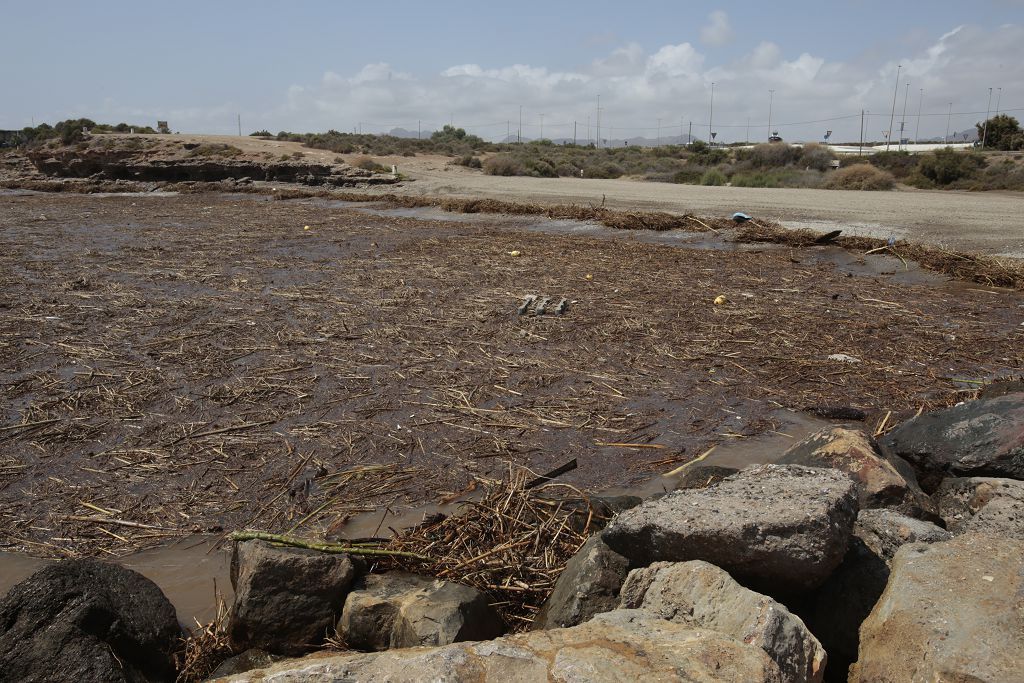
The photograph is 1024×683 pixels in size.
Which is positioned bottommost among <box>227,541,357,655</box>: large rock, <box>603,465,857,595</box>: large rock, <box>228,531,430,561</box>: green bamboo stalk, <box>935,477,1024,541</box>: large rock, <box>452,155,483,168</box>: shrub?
<box>227,541,357,655</box>: large rock

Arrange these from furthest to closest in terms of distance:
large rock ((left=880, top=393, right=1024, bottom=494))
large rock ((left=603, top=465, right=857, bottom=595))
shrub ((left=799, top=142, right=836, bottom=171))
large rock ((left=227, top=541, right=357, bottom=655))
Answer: shrub ((left=799, top=142, right=836, bottom=171))
large rock ((left=880, top=393, right=1024, bottom=494))
large rock ((left=227, top=541, right=357, bottom=655))
large rock ((left=603, top=465, right=857, bottom=595))

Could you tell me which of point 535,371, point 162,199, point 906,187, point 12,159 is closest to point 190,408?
point 535,371

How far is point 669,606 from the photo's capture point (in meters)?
3.02

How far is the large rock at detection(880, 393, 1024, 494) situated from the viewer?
14.7 feet

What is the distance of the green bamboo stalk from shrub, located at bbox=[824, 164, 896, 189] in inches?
1176

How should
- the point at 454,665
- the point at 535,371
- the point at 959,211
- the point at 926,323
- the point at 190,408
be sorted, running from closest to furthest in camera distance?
the point at 454,665
the point at 190,408
the point at 535,371
the point at 926,323
the point at 959,211

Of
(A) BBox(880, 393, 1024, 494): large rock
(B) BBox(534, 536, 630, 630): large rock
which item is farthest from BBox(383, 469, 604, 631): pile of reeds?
(A) BBox(880, 393, 1024, 494): large rock

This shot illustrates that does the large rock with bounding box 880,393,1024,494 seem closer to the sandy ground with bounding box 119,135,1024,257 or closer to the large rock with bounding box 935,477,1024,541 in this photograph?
the large rock with bounding box 935,477,1024,541

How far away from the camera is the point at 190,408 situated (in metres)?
6.50

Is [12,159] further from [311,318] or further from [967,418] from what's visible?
[967,418]

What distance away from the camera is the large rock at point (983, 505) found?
12.0 feet

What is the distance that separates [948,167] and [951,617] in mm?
34161

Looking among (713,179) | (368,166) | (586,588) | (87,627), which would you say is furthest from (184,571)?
(713,179)

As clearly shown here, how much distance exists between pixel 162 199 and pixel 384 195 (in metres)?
9.00
